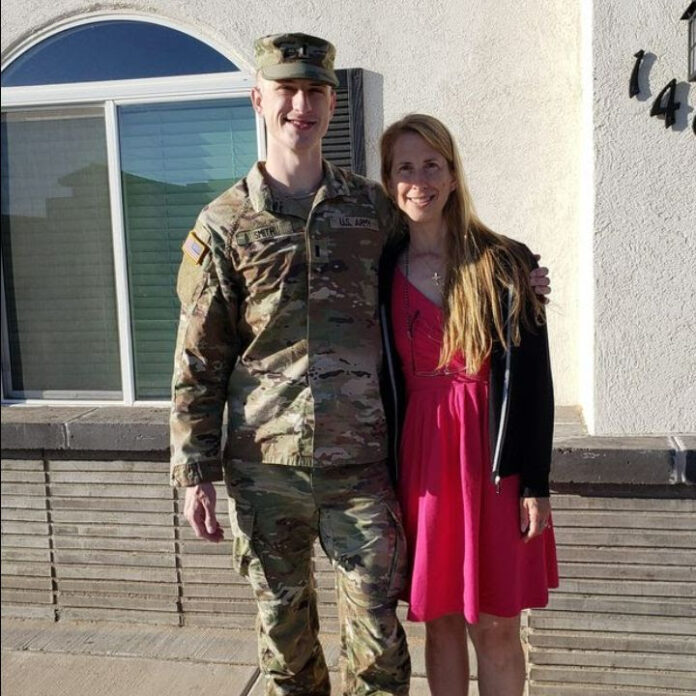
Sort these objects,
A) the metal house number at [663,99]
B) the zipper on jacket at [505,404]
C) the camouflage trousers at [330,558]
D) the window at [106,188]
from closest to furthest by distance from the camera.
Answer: the zipper on jacket at [505,404]
the camouflage trousers at [330,558]
the metal house number at [663,99]
the window at [106,188]

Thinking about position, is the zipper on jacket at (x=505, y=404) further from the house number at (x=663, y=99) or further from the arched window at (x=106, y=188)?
the arched window at (x=106, y=188)

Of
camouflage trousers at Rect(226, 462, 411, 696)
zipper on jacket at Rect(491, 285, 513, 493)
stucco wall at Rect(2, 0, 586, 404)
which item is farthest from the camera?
stucco wall at Rect(2, 0, 586, 404)

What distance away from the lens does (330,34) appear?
318 centimetres

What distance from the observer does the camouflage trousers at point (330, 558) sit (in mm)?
2107

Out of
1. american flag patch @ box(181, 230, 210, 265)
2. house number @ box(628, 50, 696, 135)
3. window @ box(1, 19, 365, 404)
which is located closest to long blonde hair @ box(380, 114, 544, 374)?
american flag patch @ box(181, 230, 210, 265)

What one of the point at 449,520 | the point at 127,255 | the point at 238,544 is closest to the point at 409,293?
the point at 449,520

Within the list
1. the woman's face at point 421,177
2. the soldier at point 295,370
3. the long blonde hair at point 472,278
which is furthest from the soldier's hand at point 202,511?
the woman's face at point 421,177

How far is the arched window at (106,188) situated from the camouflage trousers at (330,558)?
162cm

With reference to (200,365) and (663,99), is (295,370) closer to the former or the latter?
(200,365)

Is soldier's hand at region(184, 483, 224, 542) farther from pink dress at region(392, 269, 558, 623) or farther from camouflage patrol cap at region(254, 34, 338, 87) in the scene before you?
camouflage patrol cap at region(254, 34, 338, 87)

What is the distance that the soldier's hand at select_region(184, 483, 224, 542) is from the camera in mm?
2141

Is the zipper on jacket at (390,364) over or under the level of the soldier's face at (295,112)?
under

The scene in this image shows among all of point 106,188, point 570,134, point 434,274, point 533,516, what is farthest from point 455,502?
point 106,188

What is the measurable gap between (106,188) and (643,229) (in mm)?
2311
